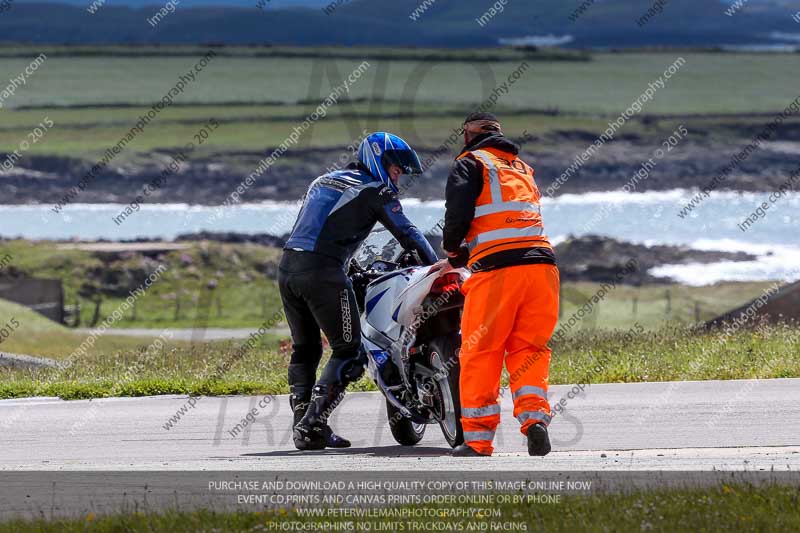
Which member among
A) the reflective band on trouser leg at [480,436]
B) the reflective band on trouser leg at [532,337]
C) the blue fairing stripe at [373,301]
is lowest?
the reflective band on trouser leg at [480,436]

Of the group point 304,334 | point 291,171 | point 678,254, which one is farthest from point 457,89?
point 304,334

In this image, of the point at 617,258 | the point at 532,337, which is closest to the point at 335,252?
the point at 532,337

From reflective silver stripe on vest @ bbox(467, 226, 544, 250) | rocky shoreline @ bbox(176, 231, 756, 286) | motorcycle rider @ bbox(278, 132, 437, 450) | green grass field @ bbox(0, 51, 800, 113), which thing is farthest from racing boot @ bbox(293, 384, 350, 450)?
green grass field @ bbox(0, 51, 800, 113)

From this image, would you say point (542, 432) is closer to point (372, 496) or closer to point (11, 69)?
point (372, 496)

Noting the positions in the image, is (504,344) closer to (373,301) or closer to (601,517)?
(373,301)

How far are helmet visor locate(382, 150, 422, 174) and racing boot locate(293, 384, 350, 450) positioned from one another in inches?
65.3

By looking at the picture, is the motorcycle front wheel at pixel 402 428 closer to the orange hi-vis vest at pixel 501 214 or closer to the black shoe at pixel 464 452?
the black shoe at pixel 464 452

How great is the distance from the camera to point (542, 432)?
27.1ft

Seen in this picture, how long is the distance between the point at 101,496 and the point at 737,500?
3.43 m

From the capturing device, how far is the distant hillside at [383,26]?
129375 millimetres

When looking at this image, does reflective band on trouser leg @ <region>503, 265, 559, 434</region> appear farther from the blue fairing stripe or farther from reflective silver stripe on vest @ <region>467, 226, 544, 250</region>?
the blue fairing stripe

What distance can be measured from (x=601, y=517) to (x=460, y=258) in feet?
9.74

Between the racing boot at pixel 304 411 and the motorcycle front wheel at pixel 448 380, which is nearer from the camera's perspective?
the motorcycle front wheel at pixel 448 380

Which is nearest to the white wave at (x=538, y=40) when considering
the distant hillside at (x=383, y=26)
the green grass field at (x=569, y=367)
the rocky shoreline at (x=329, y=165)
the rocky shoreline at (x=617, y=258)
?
the distant hillside at (x=383, y=26)
